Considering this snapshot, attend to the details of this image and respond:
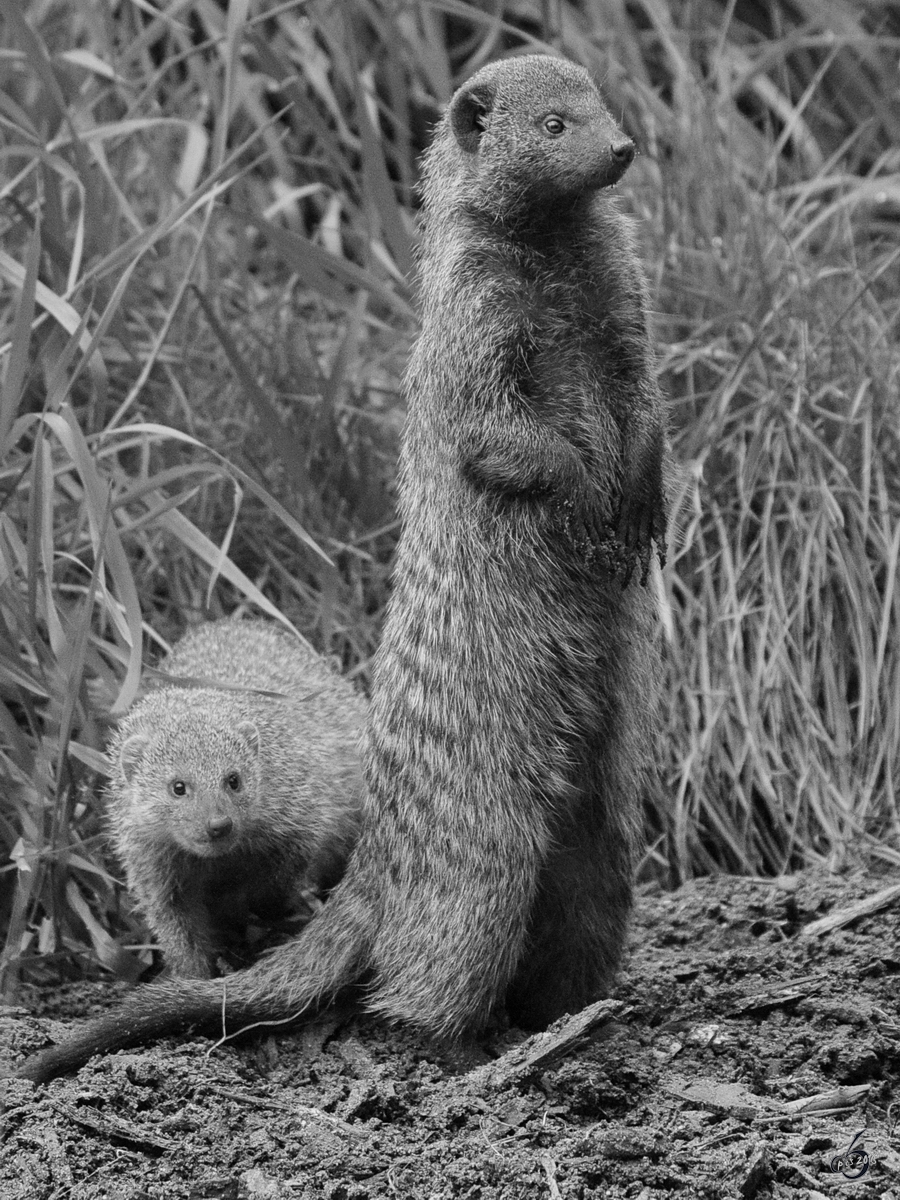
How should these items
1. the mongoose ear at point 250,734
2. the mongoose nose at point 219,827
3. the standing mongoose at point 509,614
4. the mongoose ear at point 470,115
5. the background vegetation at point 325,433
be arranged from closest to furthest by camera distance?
the standing mongoose at point 509,614 → the mongoose ear at point 470,115 → the mongoose nose at point 219,827 → the background vegetation at point 325,433 → the mongoose ear at point 250,734

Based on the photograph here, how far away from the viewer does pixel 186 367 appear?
5691 mm

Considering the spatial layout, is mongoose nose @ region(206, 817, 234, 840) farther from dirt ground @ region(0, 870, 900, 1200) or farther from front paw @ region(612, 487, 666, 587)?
front paw @ region(612, 487, 666, 587)

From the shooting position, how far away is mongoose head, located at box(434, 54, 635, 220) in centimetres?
372

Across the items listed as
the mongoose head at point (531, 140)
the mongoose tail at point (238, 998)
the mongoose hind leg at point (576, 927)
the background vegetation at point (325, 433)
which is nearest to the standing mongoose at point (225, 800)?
the background vegetation at point (325, 433)

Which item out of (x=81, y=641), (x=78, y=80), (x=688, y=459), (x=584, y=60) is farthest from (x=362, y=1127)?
(x=584, y=60)

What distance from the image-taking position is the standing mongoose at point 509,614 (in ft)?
12.4

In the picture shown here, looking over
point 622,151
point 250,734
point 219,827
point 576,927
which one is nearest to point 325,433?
point 250,734

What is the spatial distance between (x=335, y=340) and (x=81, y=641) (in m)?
2.74

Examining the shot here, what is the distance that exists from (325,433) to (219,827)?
1935 mm

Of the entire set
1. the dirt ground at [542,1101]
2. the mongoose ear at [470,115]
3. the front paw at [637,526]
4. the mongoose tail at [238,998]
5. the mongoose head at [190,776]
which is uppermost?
the mongoose ear at [470,115]

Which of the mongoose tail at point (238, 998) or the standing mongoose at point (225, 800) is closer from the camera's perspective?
the mongoose tail at point (238, 998)

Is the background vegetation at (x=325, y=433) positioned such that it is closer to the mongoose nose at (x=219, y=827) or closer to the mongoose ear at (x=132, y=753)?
the mongoose ear at (x=132, y=753)

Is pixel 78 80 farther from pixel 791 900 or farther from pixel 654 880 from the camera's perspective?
pixel 791 900

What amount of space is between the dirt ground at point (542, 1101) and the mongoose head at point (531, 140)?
1931 millimetres
